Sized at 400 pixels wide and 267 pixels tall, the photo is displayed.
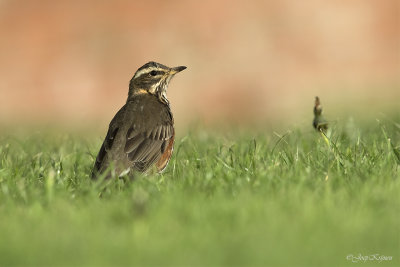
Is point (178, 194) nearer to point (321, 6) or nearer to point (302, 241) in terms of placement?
point (302, 241)

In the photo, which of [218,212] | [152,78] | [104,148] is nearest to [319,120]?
[152,78]

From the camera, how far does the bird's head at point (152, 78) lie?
380 inches

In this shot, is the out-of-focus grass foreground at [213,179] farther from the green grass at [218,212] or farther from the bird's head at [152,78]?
the bird's head at [152,78]

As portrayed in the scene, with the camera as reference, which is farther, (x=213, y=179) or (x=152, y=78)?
(x=152, y=78)

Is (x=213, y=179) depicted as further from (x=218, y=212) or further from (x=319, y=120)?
(x=319, y=120)

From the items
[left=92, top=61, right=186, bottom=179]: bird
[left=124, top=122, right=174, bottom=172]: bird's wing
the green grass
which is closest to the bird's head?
[left=92, top=61, right=186, bottom=179]: bird

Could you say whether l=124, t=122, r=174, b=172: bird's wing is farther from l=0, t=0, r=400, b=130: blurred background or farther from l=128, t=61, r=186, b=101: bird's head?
l=0, t=0, r=400, b=130: blurred background

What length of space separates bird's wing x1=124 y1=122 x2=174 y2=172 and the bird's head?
919 mm

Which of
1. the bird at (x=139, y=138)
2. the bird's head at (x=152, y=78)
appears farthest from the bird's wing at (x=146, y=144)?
the bird's head at (x=152, y=78)

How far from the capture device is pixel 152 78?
9672 millimetres

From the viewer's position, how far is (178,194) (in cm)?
651

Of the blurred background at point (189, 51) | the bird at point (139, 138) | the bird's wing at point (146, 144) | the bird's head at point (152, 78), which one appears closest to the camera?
the bird at point (139, 138)

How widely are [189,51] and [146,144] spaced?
16.6m

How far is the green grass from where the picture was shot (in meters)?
5.18
